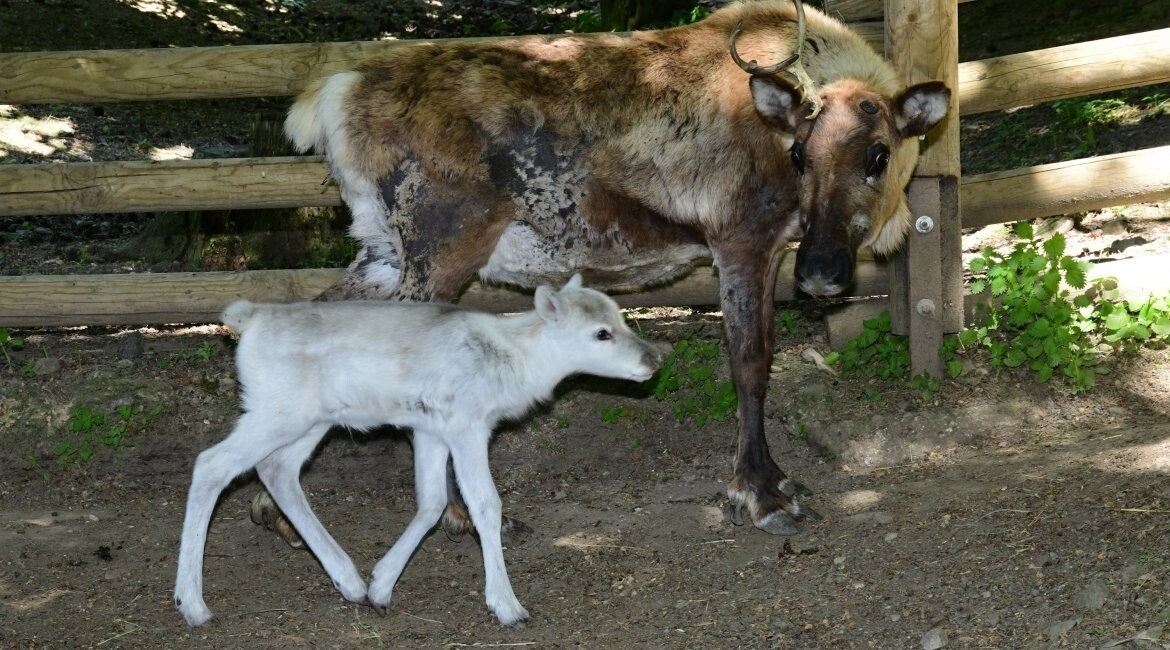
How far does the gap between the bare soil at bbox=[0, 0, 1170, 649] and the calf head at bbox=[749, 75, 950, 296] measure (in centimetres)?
128

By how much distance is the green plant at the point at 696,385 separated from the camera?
22.8 feet

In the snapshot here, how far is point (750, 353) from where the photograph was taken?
617 centimetres

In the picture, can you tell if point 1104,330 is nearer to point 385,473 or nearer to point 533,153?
point 533,153

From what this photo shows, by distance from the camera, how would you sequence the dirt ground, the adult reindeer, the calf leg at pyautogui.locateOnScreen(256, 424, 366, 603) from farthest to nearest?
the adult reindeer → the calf leg at pyautogui.locateOnScreen(256, 424, 366, 603) → the dirt ground

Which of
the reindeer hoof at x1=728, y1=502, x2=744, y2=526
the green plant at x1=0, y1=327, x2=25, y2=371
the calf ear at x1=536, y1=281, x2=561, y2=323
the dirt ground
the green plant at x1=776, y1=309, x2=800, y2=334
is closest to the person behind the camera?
the dirt ground

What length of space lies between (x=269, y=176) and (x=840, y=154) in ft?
10.9

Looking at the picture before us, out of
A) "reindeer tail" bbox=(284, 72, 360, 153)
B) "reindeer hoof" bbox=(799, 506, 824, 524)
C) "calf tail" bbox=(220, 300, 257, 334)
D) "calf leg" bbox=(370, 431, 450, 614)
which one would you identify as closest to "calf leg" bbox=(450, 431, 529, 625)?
"calf leg" bbox=(370, 431, 450, 614)

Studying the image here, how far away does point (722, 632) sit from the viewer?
4797 mm

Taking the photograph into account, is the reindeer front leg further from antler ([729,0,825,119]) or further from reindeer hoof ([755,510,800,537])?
antler ([729,0,825,119])

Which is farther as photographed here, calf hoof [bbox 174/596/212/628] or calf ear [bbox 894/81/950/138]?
calf ear [bbox 894/81/950/138]

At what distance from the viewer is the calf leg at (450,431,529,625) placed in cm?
504

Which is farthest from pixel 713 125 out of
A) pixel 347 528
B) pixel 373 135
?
pixel 347 528

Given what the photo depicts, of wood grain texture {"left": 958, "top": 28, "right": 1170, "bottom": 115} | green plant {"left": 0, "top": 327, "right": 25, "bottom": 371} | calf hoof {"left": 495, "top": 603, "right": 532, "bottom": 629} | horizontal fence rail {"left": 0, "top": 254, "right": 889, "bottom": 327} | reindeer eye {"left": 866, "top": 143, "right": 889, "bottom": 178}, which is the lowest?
calf hoof {"left": 495, "top": 603, "right": 532, "bottom": 629}

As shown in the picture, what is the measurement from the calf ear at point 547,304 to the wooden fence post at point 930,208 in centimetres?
250
